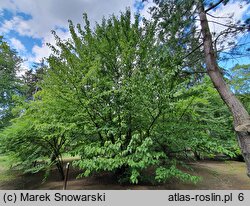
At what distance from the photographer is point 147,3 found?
4570mm

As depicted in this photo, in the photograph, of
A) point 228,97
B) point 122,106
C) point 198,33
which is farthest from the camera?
point 198,33

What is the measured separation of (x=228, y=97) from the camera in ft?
12.2

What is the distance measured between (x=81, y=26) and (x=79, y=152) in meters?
4.00

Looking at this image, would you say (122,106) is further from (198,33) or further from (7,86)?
(7,86)

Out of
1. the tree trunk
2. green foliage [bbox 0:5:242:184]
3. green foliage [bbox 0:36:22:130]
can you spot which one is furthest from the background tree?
green foliage [bbox 0:36:22:130]

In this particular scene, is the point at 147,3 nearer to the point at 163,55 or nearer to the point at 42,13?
the point at 163,55

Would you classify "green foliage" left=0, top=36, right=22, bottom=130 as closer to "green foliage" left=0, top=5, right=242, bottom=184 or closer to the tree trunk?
"green foliage" left=0, top=5, right=242, bottom=184

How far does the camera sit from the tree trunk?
3.31m

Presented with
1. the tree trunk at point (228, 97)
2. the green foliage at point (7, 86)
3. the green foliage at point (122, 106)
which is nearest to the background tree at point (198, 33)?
the tree trunk at point (228, 97)

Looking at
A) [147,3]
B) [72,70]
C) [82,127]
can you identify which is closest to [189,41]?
[147,3]

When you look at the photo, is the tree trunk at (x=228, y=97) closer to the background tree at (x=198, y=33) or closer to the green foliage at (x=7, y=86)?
the background tree at (x=198, y=33)

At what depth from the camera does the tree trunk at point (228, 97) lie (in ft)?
10.9

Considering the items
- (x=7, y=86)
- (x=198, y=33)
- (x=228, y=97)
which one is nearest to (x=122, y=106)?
(x=228, y=97)

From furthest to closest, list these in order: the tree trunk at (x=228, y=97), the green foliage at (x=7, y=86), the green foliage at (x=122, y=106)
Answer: the green foliage at (x=7, y=86), the green foliage at (x=122, y=106), the tree trunk at (x=228, y=97)
